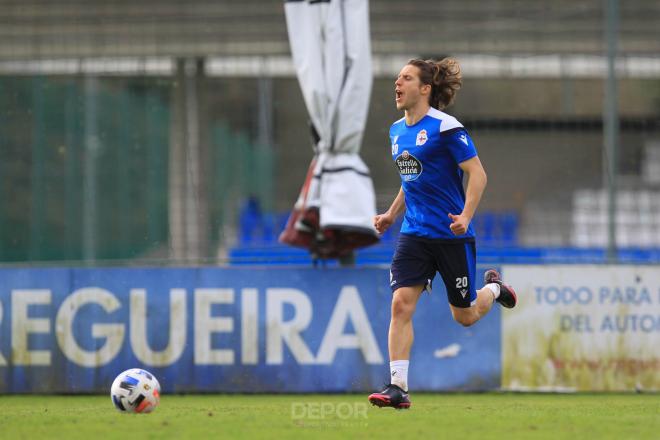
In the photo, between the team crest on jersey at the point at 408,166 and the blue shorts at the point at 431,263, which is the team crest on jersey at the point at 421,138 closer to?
the team crest on jersey at the point at 408,166

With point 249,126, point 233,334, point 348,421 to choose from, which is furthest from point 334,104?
point 348,421

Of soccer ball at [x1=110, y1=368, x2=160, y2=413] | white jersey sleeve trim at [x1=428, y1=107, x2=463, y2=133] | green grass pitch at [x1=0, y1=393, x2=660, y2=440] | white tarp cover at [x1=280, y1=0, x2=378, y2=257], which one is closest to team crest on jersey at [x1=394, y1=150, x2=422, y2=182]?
white jersey sleeve trim at [x1=428, y1=107, x2=463, y2=133]

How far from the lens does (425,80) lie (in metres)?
7.06

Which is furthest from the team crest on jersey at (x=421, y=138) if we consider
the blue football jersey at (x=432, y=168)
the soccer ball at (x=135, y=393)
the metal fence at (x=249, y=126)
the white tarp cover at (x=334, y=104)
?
the metal fence at (x=249, y=126)

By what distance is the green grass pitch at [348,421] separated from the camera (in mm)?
5848

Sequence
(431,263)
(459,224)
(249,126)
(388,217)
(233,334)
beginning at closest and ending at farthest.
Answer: (459,224) < (431,263) < (388,217) < (233,334) < (249,126)

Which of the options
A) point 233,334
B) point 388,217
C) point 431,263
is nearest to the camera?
point 431,263

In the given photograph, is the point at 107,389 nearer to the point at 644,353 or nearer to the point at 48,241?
the point at 48,241

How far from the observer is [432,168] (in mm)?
6938

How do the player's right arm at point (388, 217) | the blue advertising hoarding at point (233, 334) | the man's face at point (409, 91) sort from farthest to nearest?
the blue advertising hoarding at point (233, 334) < the player's right arm at point (388, 217) < the man's face at point (409, 91)

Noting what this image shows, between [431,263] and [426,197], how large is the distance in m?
0.39

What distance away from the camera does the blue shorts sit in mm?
7012

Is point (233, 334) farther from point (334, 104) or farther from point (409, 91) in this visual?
point (409, 91)

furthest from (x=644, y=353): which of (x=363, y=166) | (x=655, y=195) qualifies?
(x=363, y=166)
